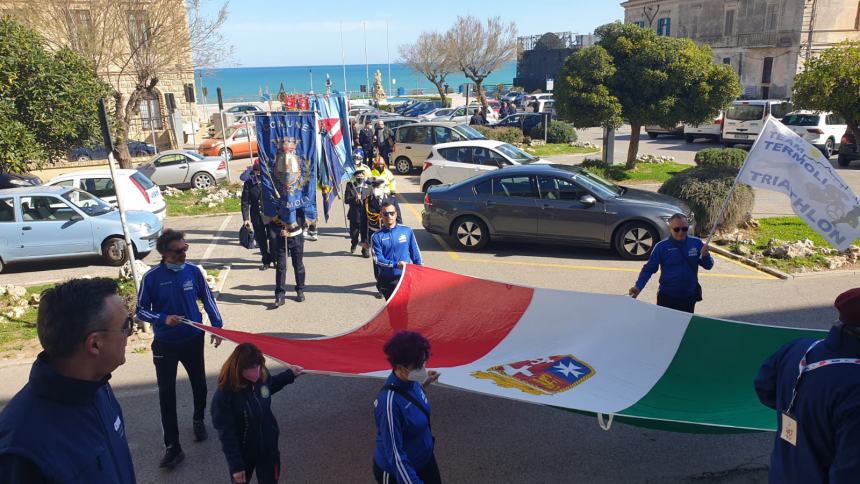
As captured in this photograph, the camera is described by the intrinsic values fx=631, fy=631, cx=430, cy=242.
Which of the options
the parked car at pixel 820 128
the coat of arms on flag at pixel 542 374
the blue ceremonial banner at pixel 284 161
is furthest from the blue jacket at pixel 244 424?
the parked car at pixel 820 128

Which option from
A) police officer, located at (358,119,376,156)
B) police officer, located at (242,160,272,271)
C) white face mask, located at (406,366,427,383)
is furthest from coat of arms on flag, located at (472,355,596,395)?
police officer, located at (358,119,376,156)

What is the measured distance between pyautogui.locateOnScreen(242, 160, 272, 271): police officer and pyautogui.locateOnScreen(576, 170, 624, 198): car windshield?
5.86 m

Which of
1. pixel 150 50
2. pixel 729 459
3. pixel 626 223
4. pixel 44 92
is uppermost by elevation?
pixel 150 50

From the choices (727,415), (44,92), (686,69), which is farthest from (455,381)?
(686,69)

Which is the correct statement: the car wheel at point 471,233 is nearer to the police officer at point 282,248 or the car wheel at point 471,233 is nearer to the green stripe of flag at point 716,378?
the police officer at point 282,248

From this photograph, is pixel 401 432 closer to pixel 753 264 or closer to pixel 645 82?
pixel 753 264

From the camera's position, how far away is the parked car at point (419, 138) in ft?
71.5

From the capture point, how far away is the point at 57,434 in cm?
223

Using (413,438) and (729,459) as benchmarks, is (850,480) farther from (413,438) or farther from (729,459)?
(729,459)

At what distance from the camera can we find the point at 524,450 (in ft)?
18.2

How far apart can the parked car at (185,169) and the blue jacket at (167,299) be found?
1615 centimetres

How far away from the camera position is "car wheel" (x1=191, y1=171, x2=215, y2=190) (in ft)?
68.1

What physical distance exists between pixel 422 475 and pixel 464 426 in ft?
6.98

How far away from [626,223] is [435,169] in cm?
659
